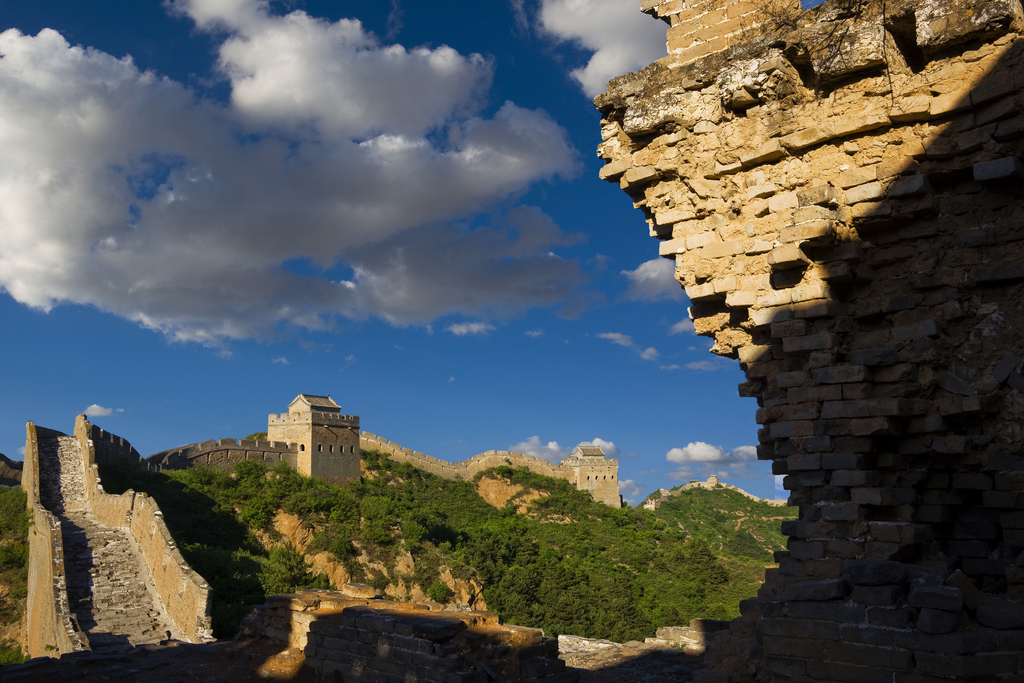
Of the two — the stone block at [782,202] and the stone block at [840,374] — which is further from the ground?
the stone block at [782,202]

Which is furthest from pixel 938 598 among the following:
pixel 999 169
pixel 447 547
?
pixel 447 547

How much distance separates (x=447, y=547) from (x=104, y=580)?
14.7m

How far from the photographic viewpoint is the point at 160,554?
50.2 ft

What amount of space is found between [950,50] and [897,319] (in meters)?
1.55

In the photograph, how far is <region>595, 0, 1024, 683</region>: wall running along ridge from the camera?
11.7 feet

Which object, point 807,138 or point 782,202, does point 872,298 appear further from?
point 807,138

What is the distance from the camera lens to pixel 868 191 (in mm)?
3982

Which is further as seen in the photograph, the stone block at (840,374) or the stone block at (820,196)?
the stone block at (820,196)

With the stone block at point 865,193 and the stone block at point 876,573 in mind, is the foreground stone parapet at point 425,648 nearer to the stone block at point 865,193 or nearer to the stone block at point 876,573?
the stone block at point 876,573

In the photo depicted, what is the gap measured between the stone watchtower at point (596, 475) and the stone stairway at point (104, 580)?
30.5m

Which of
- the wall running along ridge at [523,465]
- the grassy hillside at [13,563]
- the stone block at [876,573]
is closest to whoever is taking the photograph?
the stone block at [876,573]

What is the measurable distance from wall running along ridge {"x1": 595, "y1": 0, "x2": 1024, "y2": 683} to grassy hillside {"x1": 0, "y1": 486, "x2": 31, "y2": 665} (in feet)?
59.9

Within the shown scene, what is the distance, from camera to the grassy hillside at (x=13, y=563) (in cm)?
1677

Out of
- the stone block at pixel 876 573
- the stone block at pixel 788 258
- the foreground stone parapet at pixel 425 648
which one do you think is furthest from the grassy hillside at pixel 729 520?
the stone block at pixel 876 573
